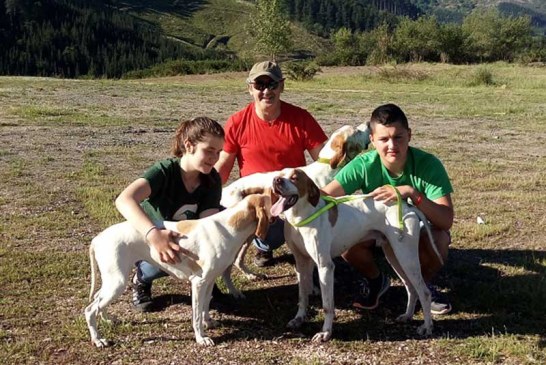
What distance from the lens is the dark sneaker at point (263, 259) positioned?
613cm

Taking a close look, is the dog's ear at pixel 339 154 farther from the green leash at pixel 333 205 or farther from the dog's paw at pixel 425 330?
the dog's paw at pixel 425 330

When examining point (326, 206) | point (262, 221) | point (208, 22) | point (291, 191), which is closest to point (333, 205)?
point (326, 206)

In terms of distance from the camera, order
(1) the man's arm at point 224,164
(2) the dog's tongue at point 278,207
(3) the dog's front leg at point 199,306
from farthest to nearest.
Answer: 1. (1) the man's arm at point 224,164
2. (3) the dog's front leg at point 199,306
3. (2) the dog's tongue at point 278,207

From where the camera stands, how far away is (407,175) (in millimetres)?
4898

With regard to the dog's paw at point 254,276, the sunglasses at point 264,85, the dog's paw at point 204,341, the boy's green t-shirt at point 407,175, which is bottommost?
the dog's paw at point 254,276

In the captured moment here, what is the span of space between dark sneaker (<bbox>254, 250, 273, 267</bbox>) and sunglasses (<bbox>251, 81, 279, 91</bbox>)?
63.0 inches

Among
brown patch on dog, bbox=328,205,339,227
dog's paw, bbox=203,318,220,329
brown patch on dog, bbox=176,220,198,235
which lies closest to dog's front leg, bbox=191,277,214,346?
dog's paw, bbox=203,318,220,329

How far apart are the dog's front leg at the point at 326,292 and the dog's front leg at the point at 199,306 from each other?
0.78 m

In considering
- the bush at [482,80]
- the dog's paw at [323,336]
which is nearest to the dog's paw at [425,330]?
the dog's paw at [323,336]

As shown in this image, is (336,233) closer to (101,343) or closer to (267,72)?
(101,343)

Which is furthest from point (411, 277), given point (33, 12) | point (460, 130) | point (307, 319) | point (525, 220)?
point (33, 12)

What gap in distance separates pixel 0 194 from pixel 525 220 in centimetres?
696

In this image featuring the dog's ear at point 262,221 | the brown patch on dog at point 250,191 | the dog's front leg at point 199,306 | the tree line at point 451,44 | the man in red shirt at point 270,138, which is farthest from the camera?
the tree line at point 451,44

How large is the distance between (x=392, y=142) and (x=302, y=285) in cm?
126
